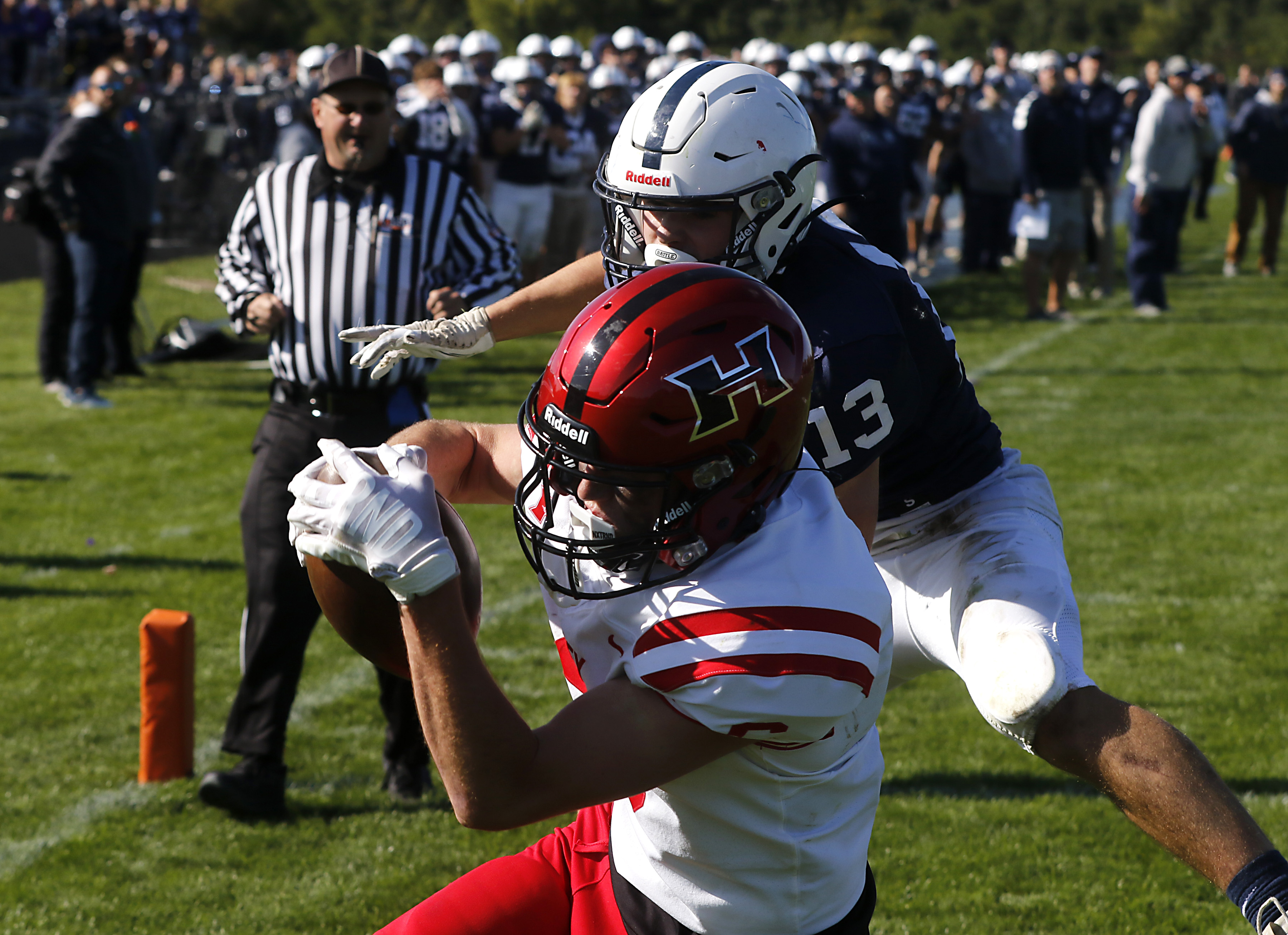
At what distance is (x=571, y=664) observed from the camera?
199 cm

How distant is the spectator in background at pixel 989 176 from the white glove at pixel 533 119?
15.3 feet

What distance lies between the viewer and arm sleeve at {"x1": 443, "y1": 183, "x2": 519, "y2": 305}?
438cm

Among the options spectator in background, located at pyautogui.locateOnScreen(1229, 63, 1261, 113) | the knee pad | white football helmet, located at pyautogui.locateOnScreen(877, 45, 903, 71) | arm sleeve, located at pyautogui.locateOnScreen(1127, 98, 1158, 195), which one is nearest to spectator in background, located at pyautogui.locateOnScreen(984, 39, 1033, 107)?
white football helmet, located at pyautogui.locateOnScreen(877, 45, 903, 71)

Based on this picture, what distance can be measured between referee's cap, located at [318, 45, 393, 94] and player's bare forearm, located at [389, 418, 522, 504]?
6.97ft

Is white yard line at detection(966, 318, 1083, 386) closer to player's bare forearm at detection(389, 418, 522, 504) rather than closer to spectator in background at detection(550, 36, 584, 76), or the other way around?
spectator in background at detection(550, 36, 584, 76)

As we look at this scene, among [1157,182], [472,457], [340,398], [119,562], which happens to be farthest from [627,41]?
[472,457]

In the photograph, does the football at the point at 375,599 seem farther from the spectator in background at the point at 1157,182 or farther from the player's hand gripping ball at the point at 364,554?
A: the spectator in background at the point at 1157,182

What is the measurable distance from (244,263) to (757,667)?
10.5 ft

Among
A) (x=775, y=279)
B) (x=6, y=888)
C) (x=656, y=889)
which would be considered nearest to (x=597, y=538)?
(x=656, y=889)

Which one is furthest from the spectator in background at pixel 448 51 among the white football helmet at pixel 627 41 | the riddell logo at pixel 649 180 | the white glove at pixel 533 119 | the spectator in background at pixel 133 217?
the riddell logo at pixel 649 180

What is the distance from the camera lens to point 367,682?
477cm

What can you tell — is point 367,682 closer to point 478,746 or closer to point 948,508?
point 948,508

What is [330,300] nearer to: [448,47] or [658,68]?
[448,47]

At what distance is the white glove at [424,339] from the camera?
9.29ft
